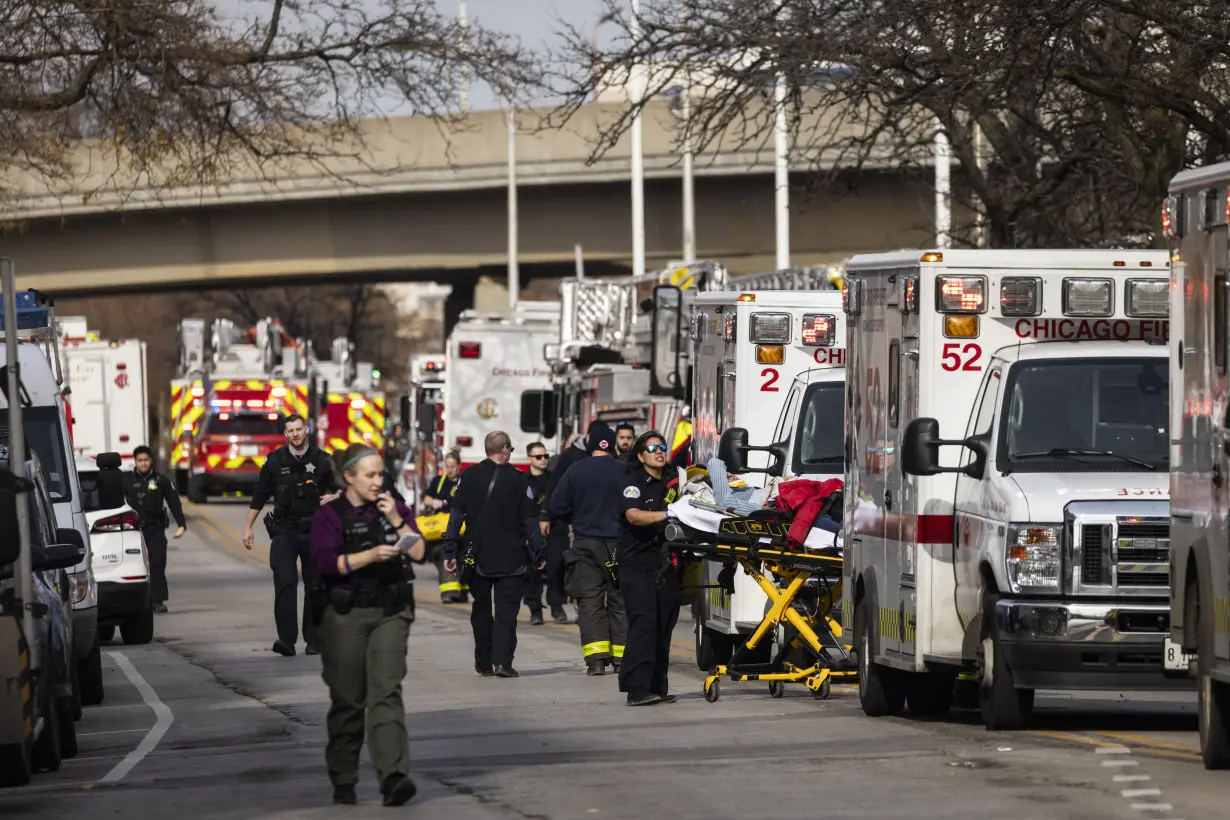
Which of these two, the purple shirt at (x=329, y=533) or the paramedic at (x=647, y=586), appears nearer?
the purple shirt at (x=329, y=533)

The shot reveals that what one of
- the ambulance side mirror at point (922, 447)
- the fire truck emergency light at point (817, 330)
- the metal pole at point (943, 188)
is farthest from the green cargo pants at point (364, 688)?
the metal pole at point (943, 188)

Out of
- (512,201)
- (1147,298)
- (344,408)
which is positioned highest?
(512,201)

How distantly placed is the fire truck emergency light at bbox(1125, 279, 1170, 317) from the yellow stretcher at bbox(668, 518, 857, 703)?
2.67m

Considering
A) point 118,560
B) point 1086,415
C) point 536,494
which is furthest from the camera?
point 536,494

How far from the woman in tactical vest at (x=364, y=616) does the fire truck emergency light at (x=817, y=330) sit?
8804 millimetres

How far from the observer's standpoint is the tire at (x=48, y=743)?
12461 mm

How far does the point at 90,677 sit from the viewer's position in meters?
17.3

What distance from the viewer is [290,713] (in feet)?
51.6

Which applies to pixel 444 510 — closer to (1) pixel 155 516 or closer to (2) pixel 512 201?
(1) pixel 155 516

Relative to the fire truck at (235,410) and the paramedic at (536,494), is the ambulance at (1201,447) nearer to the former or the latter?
the paramedic at (536,494)

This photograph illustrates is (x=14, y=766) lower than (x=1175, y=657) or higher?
lower

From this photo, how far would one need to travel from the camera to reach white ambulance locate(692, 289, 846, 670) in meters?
18.3

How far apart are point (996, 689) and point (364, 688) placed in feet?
12.4

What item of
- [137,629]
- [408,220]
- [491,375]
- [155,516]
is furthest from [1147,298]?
[408,220]
